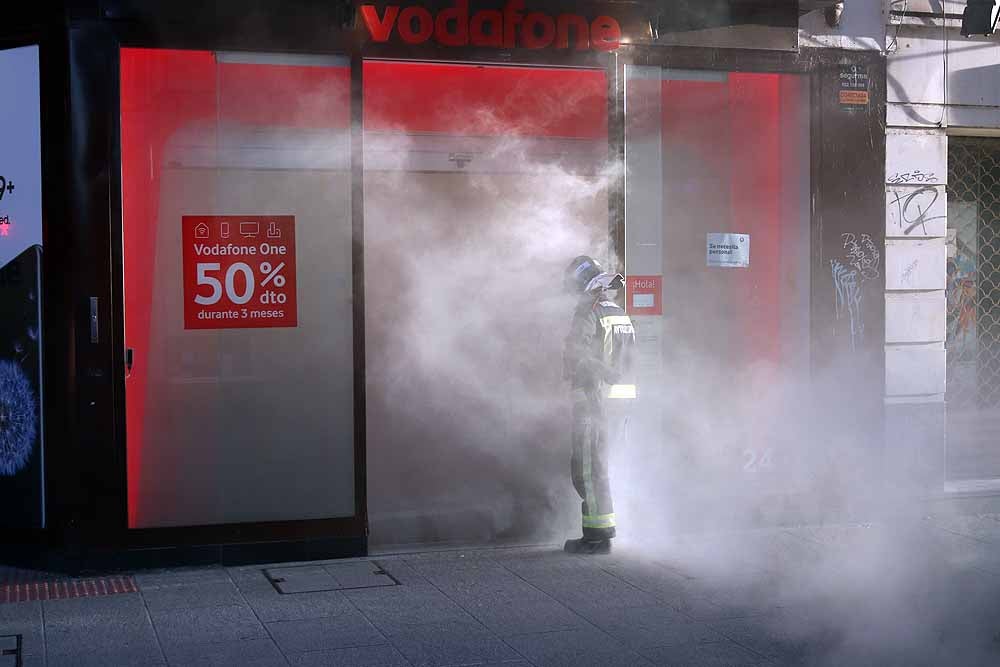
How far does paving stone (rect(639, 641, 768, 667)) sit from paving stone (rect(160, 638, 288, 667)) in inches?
60.8

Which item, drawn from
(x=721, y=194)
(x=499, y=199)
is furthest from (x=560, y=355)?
(x=721, y=194)

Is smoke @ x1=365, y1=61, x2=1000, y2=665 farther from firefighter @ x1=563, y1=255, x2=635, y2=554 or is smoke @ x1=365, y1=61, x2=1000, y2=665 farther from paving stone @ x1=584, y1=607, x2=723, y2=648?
paving stone @ x1=584, y1=607, x2=723, y2=648

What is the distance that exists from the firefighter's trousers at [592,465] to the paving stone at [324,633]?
5.59ft

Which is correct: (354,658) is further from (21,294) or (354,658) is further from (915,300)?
(915,300)

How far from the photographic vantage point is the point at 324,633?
5.14m

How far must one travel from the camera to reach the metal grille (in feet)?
31.3

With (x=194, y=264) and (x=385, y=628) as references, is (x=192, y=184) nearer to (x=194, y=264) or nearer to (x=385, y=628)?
(x=194, y=264)

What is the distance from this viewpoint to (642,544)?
693cm

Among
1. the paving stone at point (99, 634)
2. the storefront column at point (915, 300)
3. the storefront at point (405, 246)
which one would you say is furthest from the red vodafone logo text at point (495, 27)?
the paving stone at point (99, 634)

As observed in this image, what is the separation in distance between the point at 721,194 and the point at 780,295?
0.80 m

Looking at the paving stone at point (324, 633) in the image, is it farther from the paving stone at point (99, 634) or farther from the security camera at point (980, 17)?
the security camera at point (980, 17)

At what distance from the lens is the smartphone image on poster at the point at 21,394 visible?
20.5ft

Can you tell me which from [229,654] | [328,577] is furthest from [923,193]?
[229,654]

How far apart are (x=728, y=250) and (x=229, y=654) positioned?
167 inches
